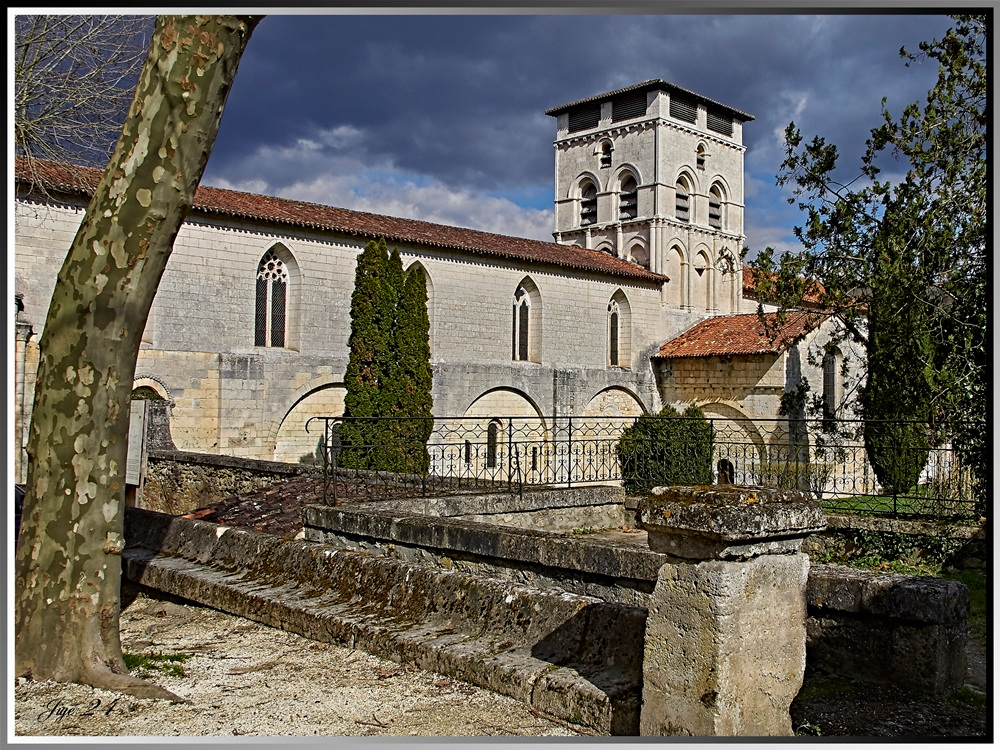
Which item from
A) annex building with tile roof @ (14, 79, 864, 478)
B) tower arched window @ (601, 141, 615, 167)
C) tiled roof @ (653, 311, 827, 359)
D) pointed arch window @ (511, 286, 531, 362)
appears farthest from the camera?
tower arched window @ (601, 141, 615, 167)

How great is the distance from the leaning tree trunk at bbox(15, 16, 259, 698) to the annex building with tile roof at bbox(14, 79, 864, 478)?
8.52 m

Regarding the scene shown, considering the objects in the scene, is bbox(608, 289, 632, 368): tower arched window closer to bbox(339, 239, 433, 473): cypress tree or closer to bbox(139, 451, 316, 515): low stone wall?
bbox(339, 239, 433, 473): cypress tree

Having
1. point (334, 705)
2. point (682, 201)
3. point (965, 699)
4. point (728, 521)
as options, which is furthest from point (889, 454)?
point (728, 521)

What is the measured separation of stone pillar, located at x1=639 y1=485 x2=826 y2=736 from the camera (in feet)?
9.82

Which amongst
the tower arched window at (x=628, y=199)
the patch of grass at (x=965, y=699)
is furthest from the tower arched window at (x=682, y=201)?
the patch of grass at (x=965, y=699)

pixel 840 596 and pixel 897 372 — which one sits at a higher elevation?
pixel 897 372

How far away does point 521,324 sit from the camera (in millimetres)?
25984

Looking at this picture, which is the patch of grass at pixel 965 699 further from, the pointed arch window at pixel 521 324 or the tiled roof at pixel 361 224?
the pointed arch window at pixel 521 324

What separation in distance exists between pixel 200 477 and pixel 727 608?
41.4ft

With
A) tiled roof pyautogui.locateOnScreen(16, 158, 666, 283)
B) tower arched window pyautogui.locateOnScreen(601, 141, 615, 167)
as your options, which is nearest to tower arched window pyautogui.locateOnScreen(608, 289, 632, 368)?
tiled roof pyautogui.locateOnScreen(16, 158, 666, 283)

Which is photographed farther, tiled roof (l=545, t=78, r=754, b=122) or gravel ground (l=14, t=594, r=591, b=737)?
tiled roof (l=545, t=78, r=754, b=122)

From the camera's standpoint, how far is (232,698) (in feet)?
12.8

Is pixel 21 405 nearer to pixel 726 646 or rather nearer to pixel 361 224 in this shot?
pixel 361 224

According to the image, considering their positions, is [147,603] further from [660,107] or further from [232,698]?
[660,107]
